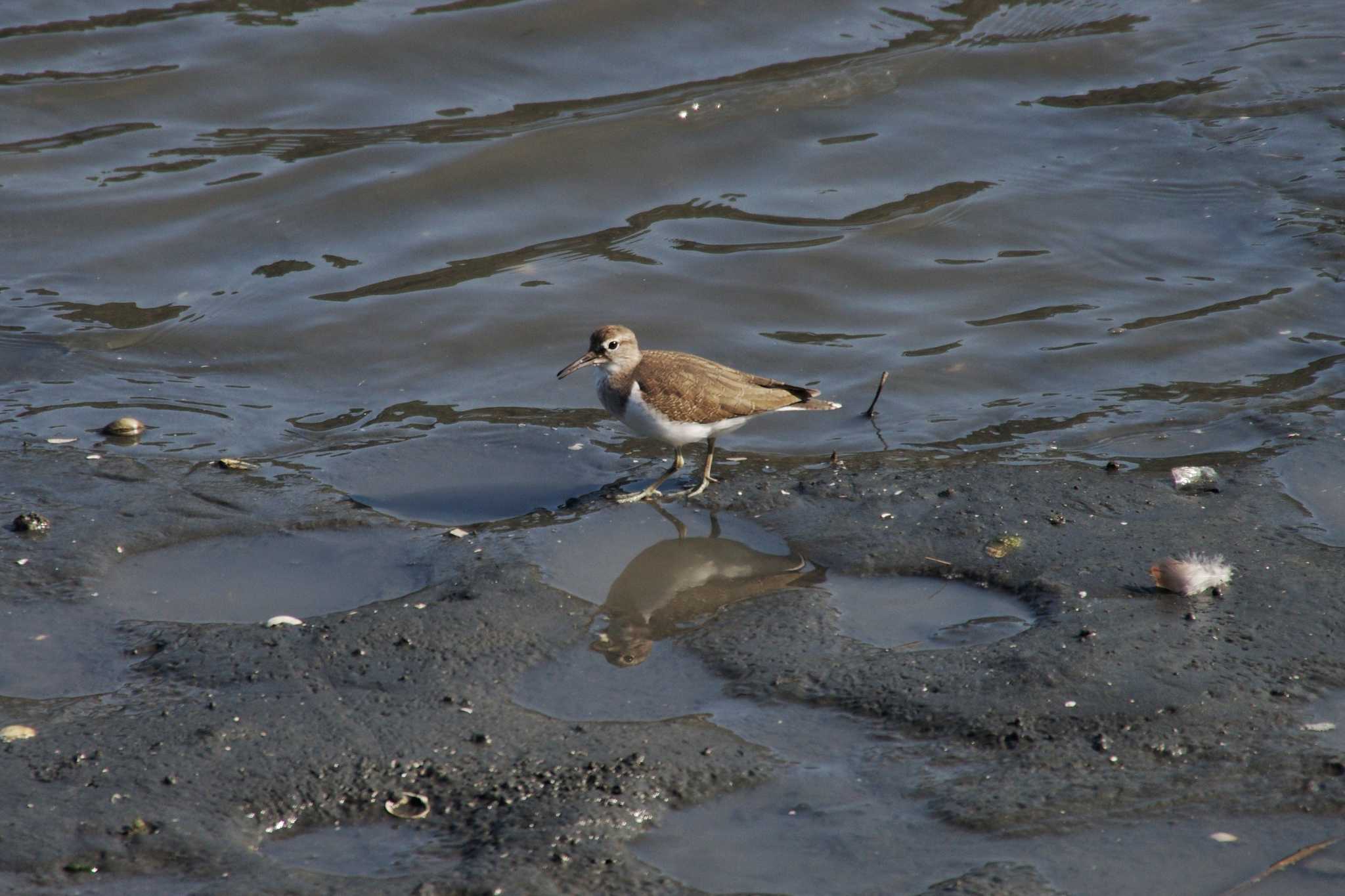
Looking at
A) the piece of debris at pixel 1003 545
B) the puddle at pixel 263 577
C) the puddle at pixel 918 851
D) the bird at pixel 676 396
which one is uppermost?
the bird at pixel 676 396

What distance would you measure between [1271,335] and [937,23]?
4927 mm

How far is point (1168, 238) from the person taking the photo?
28.6 feet

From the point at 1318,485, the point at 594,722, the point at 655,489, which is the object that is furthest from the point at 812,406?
the point at 594,722

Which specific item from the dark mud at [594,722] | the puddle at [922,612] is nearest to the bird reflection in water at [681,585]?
the dark mud at [594,722]

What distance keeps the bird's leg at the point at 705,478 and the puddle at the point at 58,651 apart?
2.46m

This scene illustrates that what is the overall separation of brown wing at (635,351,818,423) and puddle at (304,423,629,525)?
56 centimetres

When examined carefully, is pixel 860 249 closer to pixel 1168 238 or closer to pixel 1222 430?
pixel 1168 238

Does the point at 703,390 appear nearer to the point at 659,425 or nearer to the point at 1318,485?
the point at 659,425

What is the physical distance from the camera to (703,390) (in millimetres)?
6117

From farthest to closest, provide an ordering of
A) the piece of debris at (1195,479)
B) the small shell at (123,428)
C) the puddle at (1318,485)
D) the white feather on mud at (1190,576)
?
the small shell at (123,428)
the piece of debris at (1195,479)
the puddle at (1318,485)
the white feather on mud at (1190,576)

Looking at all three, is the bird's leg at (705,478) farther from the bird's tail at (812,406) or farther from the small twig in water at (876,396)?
the small twig in water at (876,396)

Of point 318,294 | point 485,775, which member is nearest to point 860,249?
point 318,294

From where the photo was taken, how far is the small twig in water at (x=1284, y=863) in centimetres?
353

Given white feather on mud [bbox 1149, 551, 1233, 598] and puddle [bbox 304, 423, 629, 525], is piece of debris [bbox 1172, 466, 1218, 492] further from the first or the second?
puddle [bbox 304, 423, 629, 525]
